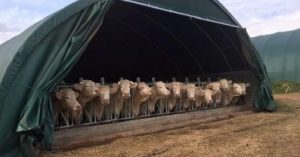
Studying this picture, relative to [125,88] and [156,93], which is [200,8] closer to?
[156,93]

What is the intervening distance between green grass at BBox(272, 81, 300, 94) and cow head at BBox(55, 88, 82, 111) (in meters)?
17.3

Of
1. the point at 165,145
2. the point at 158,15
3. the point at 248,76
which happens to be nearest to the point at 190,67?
the point at 248,76

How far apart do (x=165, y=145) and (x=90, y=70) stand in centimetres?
1151

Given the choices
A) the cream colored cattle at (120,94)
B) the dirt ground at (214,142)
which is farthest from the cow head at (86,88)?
the dirt ground at (214,142)

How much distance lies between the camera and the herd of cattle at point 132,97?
374 inches

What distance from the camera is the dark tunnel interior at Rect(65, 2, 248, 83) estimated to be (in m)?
14.9

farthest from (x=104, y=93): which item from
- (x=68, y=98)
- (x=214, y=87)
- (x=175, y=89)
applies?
(x=214, y=87)

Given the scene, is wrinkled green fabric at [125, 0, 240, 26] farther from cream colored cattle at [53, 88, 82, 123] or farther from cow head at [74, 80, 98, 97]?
cream colored cattle at [53, 88, 82, 123]

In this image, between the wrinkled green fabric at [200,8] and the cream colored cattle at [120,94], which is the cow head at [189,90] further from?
the cream colored cattle at [120,94]

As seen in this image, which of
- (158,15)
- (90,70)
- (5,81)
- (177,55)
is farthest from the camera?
(90,70)

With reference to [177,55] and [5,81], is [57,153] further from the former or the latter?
[177,55]

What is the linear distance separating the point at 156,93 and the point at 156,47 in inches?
260

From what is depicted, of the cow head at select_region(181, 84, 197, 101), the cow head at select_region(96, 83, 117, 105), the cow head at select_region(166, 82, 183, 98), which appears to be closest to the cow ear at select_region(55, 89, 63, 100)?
the cow head at select_region(96, 83, 117, 105)

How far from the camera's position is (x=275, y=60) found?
28641 millimetres
